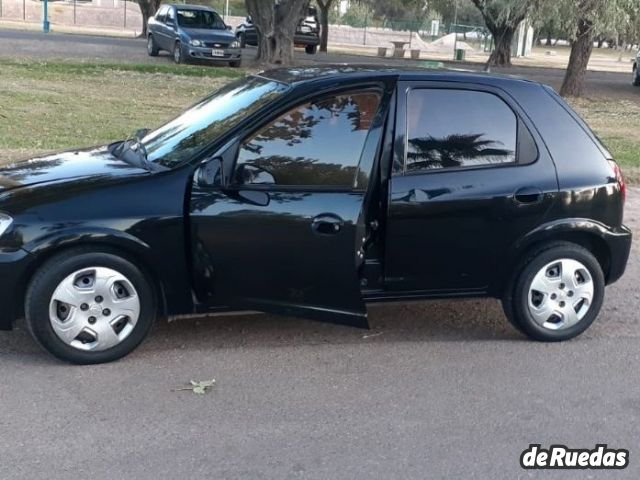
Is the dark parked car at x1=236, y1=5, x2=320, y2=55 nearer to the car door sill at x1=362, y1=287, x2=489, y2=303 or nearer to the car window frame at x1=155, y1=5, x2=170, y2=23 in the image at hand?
the car window frame at x1=155, y1=5, x2=170, y2=23

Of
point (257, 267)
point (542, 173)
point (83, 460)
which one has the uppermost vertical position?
point (542, 173)

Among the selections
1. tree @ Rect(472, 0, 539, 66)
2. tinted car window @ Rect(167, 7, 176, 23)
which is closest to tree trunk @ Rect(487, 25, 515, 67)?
tree @ Rect(472, 0, 539, 66)

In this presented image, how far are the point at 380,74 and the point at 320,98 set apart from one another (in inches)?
17.3

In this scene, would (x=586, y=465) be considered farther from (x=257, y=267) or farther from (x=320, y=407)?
(x=257, y=267)

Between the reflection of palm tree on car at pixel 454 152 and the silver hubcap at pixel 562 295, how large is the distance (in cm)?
82

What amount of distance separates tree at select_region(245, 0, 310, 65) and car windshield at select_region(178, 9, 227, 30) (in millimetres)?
1299

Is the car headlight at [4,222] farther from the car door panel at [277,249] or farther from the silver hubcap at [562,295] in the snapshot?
the silver hubcap at [562,295]

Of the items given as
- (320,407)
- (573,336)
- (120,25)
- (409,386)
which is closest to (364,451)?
(320,407)

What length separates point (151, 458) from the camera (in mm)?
3773

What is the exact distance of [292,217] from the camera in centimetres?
475

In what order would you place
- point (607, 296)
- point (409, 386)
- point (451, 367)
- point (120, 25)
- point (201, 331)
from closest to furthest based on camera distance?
point (409, 386), point (451, 367), point (201, 331), point (607, 296), point (120, 25)

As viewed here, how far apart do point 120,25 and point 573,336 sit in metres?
59.3

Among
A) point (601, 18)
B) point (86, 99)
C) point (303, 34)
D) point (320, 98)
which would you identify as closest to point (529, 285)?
point (320, 98)

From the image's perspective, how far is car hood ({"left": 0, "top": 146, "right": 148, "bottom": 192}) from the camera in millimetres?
4840
